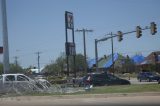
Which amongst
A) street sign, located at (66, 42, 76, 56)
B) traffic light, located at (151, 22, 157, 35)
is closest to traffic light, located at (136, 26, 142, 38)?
traffic light, located at (151, 22, 157, 35)

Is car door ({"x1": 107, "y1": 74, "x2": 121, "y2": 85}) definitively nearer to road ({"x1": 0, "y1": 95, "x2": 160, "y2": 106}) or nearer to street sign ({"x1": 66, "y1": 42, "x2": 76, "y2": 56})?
street sign ({"x1": 66, "y1": 42, "x2": 76, "y2": 56})

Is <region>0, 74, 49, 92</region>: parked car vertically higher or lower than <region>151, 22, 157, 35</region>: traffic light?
lower

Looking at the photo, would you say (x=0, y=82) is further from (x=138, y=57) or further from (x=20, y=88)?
(x=138, y=57)

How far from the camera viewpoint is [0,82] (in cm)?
3222

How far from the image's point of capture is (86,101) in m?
23.9

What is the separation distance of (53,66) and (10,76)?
109m

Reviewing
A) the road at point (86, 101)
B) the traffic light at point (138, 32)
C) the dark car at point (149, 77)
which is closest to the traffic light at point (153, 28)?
the traffic light at point (138, 32)

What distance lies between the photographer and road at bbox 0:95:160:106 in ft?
71.7

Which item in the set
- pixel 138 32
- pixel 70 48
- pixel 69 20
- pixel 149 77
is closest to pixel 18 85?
pixel 70 48

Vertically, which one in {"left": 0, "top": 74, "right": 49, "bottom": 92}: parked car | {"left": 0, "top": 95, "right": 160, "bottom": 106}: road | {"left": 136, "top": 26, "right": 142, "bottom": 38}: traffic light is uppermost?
{"left": 136, "top": 26, "right": 142, "bottom": 38}: traffic light

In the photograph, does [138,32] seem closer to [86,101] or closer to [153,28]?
[153,28]

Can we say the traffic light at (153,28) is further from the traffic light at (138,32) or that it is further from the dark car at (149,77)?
the dark car at (149,77)

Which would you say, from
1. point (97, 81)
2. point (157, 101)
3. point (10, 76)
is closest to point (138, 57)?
point (97, 81)

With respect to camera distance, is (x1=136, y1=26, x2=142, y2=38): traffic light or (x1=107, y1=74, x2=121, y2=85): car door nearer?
(x1=107, y1=74, x2=121, y2=85): car door
